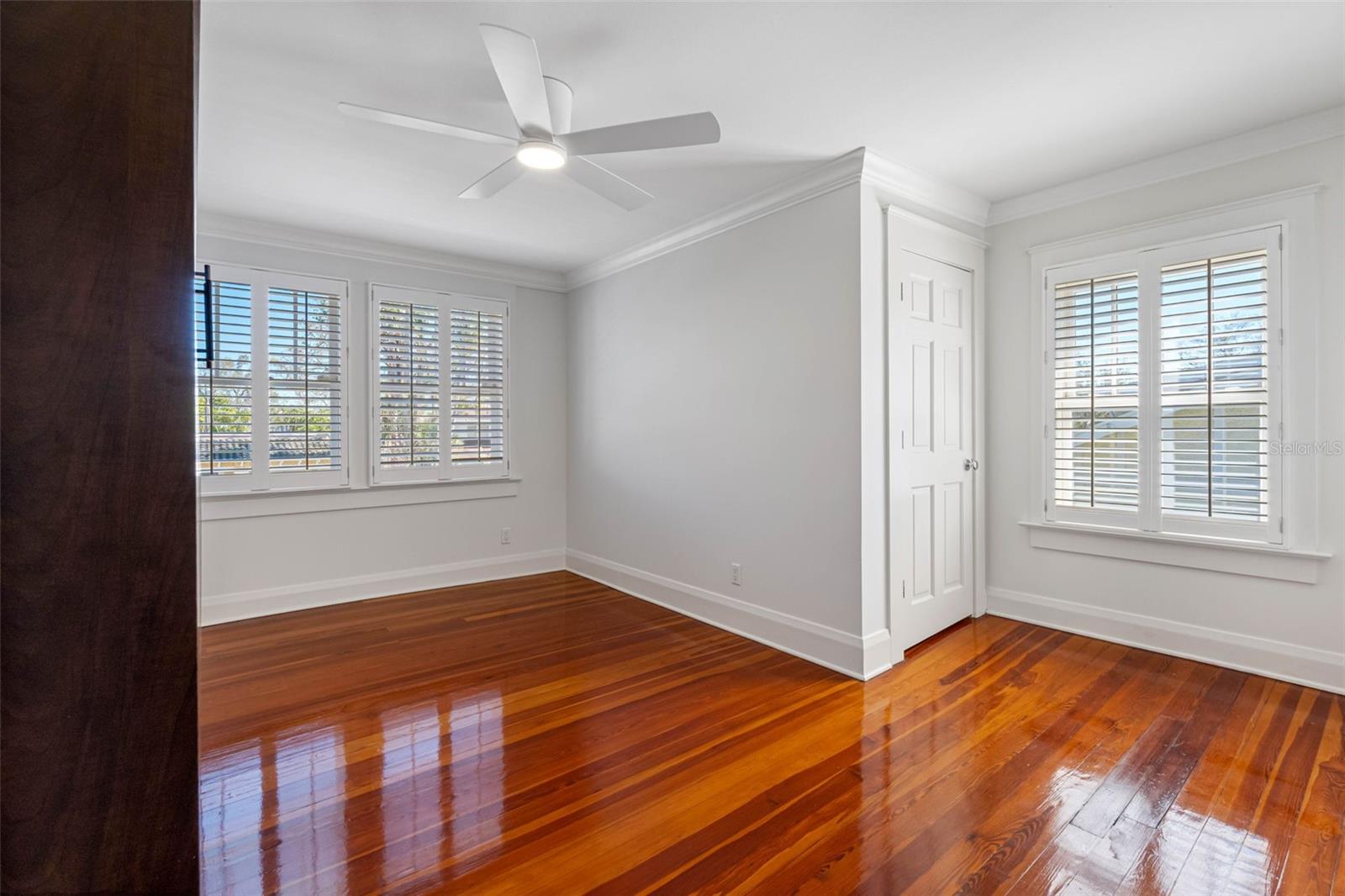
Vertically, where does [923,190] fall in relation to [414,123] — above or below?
above

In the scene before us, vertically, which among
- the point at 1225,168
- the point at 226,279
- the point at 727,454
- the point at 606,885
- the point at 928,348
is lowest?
the point at 606,885

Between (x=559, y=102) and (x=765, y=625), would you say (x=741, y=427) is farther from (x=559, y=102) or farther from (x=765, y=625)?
(x=559, y=102)

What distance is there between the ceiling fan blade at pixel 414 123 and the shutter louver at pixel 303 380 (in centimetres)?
250

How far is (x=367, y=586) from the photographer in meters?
4.58

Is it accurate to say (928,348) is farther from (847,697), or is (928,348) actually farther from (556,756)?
(556,756)

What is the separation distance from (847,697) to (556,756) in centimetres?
137

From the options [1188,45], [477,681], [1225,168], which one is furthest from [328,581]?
[1225,168]

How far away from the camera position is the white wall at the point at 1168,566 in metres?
2.78

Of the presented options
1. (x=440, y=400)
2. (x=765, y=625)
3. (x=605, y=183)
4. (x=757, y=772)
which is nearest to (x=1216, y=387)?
(x=765, y=625)

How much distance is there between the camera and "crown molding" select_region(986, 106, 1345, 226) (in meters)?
2.79

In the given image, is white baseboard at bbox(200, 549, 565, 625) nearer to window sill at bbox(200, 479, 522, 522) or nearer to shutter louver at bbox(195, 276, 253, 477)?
window sill at bbox(200, 479, 522, 522)

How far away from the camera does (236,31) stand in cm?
213

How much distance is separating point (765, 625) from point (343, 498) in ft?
10.3

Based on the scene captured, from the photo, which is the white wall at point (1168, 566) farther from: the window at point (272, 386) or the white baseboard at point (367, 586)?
the window at point (272, 386)
